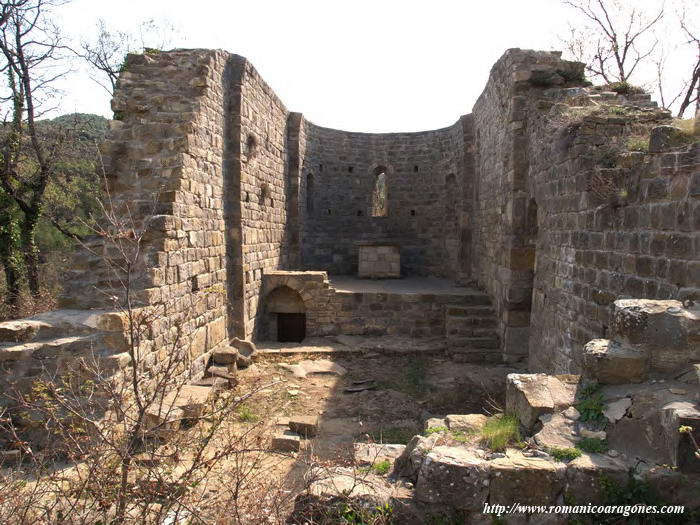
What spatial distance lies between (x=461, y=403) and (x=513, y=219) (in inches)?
138

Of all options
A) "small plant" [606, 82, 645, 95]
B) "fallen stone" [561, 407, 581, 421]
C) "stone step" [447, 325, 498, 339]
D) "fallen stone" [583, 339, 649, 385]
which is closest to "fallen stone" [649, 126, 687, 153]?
"fallen stone" [583, 339, 649, 385]

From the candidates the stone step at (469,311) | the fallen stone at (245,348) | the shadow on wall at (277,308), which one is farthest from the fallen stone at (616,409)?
the shadow on wall at (277,308)

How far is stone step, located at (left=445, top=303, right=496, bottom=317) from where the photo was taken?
9758mm

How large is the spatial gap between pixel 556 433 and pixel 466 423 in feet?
3.07

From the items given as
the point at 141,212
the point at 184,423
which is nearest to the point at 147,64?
the point at 141,212

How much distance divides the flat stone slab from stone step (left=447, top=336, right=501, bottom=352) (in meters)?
2.32

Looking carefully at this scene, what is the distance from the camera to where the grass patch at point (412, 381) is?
739cm

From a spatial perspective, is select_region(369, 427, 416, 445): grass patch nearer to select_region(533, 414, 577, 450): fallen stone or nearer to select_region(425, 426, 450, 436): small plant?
select_region(425, 426, 450, 436): small plant

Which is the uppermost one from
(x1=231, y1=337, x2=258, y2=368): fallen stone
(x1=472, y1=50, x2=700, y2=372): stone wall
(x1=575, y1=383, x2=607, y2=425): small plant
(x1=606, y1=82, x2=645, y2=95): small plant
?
(x1=606, y1=82, x2=645, y2=95): small plant

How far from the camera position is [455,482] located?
2.66m

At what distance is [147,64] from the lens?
7363 millimetres

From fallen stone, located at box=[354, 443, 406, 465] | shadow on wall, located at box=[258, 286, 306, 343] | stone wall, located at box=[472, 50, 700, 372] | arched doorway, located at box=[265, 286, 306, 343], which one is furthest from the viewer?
arched doorway, located at box=[265, 286, 306, 343]

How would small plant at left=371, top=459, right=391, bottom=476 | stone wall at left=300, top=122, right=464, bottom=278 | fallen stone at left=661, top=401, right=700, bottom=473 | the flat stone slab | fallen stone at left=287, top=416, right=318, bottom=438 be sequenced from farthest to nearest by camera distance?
stone wall at left=300, top=122, right=464, bottom=278 < the flat stone slab < fallen stone at left=287, top=416, right=318, bottom=438 < small plant at left=371, top=459, right=391, bottom=476 < fallen stone at left=661, top=401, right=700, bottom=473

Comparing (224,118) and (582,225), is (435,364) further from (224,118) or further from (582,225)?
(224,118)
